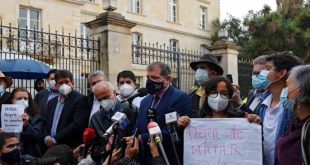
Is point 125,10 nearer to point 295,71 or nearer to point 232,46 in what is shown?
point 232,46

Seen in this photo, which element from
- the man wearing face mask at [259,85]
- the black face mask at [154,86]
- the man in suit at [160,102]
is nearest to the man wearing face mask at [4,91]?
the man in suit at [160,102]

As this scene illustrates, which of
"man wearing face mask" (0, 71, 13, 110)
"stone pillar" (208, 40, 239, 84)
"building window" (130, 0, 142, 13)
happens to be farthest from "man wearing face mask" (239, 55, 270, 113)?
"building window" (130, 0, 142, 13)

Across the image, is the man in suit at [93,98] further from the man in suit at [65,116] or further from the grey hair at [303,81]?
the grey hair at [303,81]

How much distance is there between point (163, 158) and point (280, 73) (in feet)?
4.44

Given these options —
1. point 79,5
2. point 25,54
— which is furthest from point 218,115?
point 79,5

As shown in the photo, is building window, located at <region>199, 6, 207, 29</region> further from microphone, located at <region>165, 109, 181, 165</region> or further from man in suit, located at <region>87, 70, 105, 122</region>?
microphone, located at <region>165, 109, 181, 165</region>

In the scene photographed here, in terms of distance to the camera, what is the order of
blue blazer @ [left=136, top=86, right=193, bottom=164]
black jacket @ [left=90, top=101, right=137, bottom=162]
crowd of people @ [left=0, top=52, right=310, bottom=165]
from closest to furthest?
crowd of people @ [left=0, top=52, right=310, bottom=165]
blue blazer @ [left=136, top=86, right=193, bottom=164]
black jacket @ [left=90, top=101, right=137, bottom=162]

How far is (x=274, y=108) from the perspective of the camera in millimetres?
4328

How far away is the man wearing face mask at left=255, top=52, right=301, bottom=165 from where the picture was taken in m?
4.15

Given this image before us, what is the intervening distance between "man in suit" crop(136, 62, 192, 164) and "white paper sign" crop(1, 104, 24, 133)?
1486 millimetres

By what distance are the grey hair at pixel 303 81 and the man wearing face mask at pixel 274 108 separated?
0.71 meters

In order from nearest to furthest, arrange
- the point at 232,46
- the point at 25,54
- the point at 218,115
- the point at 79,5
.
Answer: the point at 218,115 → the point at 25,54 → the point at 232,46 → the point at 79,5

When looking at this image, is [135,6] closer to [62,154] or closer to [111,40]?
[111,40]

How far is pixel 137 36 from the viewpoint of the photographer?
32188mm
